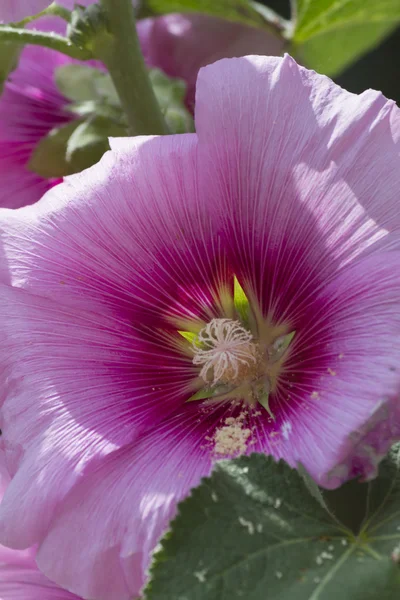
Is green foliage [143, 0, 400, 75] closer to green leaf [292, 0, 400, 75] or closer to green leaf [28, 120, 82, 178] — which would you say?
green leaf [292, 0, 400, 75]

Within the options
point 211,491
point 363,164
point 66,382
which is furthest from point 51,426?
point 363,164

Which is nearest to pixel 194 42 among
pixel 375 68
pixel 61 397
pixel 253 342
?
pixel 253 342

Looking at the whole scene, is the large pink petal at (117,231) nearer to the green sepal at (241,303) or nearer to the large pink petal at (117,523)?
the green sepal at (241,303)

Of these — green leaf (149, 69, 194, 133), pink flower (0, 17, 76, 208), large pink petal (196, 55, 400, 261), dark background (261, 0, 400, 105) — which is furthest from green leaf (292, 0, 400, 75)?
dark background (261, 0, 400, 105)


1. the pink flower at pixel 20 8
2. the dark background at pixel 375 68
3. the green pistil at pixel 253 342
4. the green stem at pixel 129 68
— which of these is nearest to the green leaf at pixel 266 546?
the green pistil at pixel 253 342

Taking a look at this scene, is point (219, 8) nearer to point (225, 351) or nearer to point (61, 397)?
point (225, 351)

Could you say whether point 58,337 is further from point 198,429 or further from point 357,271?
point 357,271
